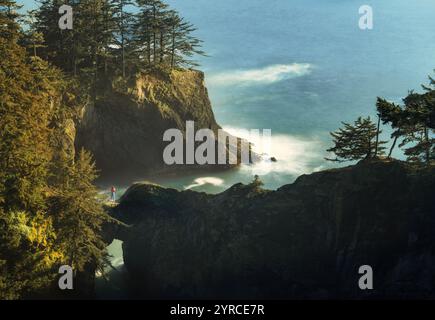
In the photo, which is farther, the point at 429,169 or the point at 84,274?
the point at 84,274

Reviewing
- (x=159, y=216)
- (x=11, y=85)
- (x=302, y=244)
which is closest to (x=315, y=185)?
(x=302, y=244)

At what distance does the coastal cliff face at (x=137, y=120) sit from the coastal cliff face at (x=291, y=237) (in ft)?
57.9

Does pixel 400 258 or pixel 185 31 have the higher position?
pixel 185 31

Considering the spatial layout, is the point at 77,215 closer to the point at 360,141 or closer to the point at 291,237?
the point at 291,237

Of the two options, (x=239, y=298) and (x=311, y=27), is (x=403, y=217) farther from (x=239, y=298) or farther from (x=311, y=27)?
(x=311, y=27)

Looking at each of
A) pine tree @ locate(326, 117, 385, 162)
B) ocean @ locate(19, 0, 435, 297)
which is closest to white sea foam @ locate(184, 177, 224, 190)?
ocean @ locate(19, 0, 435, 297)

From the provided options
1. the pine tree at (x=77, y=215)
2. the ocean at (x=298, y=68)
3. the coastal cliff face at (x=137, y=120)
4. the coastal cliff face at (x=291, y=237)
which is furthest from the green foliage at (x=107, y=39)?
the coastal cliff face at (x=291, y=237)

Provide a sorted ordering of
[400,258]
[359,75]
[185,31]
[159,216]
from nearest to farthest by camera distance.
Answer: [400,258] → [159,216] → [185,31] → [359,75]

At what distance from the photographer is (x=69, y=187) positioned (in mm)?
37844

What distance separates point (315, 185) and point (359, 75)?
81.0m

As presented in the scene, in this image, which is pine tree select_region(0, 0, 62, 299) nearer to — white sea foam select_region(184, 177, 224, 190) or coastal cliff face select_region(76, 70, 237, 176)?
coastal cliff face select_region(76, 70, 237, 176)

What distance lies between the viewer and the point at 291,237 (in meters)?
38.6

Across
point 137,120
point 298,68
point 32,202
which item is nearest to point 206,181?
point 137,120

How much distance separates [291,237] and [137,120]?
29.8 m
